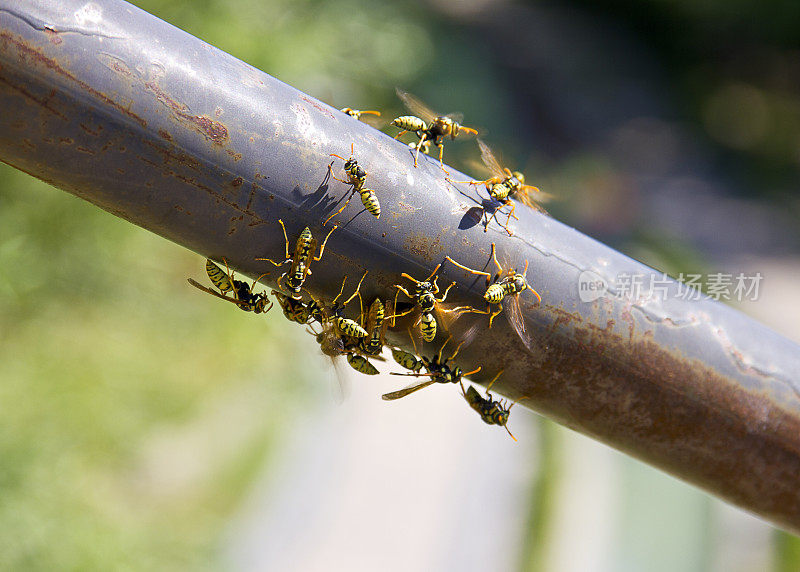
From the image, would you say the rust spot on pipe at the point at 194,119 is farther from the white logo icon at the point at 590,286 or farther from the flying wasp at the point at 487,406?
the flying wasp at the point at 487,406

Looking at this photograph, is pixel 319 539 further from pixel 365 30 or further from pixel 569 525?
pixel 365 30

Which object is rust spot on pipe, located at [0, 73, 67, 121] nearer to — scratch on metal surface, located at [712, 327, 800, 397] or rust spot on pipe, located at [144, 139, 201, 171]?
rust spot on pipe, located at [144, 139, 201, 171]

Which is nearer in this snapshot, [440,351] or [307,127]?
[307,127]

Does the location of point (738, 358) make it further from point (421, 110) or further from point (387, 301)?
point (421, 110)

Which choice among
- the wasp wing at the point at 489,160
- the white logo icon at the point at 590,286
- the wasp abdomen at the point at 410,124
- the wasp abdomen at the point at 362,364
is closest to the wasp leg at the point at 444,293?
the white logo icon at the point at 590,286

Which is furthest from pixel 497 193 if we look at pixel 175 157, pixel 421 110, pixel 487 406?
pixel 421 110

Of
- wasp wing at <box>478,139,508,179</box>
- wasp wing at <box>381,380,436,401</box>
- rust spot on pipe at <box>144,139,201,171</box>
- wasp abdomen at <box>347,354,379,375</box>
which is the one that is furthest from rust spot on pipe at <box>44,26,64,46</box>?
wasp wing at <box>478,139,508,179</box>
